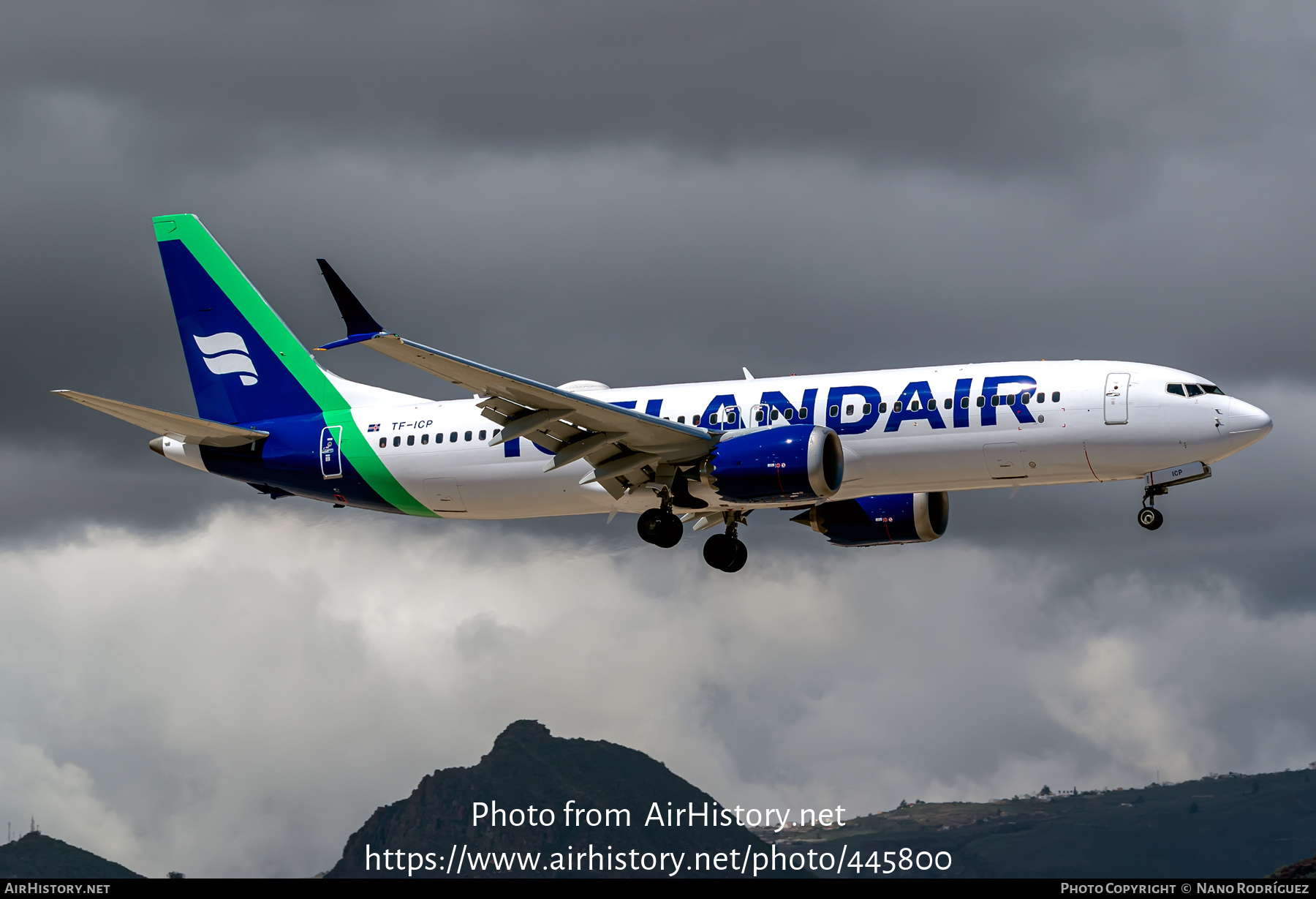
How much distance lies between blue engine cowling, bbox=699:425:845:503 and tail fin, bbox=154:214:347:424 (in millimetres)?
17495

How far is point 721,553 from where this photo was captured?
5631 centimetres

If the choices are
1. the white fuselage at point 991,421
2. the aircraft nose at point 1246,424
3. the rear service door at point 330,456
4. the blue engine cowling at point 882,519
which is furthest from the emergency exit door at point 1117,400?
the rear service door at point 330,456

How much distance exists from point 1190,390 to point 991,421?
620 centimetres

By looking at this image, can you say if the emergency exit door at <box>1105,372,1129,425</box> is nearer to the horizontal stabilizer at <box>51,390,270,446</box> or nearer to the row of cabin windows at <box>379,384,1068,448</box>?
the row of cabin windows at <box>379,384,1068,448</box>

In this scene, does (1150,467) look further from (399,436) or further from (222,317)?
(222,317)

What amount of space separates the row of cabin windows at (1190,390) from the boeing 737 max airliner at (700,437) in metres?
0.07

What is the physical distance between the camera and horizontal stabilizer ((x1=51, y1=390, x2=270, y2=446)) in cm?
5078

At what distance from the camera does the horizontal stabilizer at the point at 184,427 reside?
50781 millimetres

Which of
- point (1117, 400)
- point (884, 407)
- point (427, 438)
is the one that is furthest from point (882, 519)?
point (427, 438)

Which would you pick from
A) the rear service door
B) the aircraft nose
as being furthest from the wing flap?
the aircraft nose

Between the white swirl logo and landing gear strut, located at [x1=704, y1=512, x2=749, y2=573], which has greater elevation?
the white swirl logo
